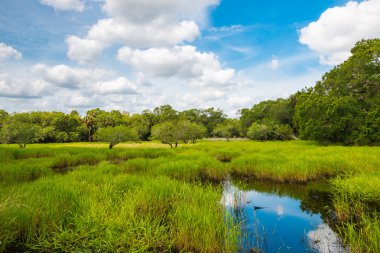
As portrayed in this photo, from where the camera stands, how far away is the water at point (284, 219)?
6.89 m

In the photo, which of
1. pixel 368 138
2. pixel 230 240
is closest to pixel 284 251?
pixel 230 240

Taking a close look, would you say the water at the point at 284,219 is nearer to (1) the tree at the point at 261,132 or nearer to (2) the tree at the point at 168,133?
(2) the tree at the point at 168,133

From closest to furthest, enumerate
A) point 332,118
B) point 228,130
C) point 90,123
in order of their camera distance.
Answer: point 332,118, point 228,130, point 90,123

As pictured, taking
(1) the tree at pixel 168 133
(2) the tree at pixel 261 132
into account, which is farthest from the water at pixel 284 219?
(2) the tree at pixel 261 132

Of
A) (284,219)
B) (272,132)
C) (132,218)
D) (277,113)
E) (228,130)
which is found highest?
(277,113)

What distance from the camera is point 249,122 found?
82062mm

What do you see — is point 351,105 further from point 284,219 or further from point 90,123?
point 90,123

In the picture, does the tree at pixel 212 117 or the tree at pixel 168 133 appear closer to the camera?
the tree at pixel 168 133

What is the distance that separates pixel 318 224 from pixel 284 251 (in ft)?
8.80

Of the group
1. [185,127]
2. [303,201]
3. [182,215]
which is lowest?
[303,201]

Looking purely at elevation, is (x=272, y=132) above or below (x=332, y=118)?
below

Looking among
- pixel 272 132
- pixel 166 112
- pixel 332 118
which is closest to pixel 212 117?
pixel 166 112

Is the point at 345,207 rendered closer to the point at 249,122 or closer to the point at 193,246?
the point at 193,246

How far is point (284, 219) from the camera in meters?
9.21
